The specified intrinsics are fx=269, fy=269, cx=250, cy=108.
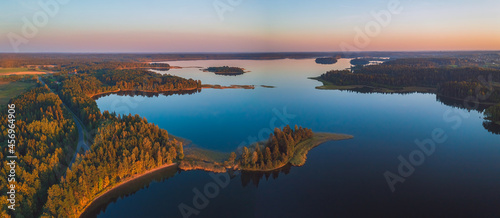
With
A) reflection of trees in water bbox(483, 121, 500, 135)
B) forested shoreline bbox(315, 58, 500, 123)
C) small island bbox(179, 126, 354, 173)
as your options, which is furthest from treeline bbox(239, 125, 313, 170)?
forested shoreline bbox(315, 58, 500, 123)

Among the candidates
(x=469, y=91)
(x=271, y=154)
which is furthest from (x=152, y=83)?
(x=469, y=91)

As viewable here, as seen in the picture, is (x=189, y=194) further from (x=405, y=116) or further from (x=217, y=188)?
(x=405, y=116)

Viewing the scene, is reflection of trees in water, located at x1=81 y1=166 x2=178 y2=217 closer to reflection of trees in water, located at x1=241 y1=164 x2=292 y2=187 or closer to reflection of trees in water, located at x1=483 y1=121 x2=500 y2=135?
reflection of trees in water, located at x1=241 y1=164 x2=292 y2=187

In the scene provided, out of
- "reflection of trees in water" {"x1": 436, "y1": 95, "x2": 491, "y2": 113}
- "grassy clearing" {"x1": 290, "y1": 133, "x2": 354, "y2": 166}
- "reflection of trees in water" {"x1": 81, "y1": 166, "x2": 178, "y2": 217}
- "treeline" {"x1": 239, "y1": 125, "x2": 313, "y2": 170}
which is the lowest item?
"reflection of trees in water" {"x1": 81, "y1": 166, "x2": 178, "y2": 217}

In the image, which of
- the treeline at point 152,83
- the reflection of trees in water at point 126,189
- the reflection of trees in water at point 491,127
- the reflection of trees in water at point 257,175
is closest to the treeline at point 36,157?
the reflection of trees in water at point 126,189

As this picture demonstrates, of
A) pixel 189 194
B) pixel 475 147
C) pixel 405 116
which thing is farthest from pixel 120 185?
pixel 405 116
